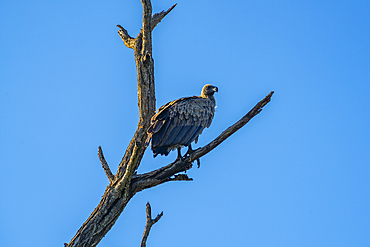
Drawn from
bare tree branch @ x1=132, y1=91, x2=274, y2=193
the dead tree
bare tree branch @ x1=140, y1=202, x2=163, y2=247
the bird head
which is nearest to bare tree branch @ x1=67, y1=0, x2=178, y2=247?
the dead tree

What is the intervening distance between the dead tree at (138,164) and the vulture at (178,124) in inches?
8.4

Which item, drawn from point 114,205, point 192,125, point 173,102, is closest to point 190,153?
point 192,125

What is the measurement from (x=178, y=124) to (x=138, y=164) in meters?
0.94

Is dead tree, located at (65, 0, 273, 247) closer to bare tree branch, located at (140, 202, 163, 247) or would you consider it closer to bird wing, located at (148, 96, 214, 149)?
bare tree branch, located at (140, 202, 163, 247)

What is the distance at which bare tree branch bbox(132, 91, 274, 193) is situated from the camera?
590 centimetres

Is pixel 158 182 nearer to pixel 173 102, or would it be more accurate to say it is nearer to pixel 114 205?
pixel 114 205

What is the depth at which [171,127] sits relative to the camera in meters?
6.78

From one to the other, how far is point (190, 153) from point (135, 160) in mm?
1189

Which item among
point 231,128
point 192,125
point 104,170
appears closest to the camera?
point 231,128

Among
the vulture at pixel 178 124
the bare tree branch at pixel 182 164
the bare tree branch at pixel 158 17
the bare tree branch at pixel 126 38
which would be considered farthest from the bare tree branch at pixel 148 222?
the bare tree branch at pixel 158 17

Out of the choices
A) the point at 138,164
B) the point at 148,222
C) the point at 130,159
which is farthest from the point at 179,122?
the point at 148,222

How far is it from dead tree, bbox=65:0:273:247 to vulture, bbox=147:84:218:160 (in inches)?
8.4

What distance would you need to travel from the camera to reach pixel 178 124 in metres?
6.91

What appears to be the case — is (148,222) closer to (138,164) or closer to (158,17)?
(138,164)
